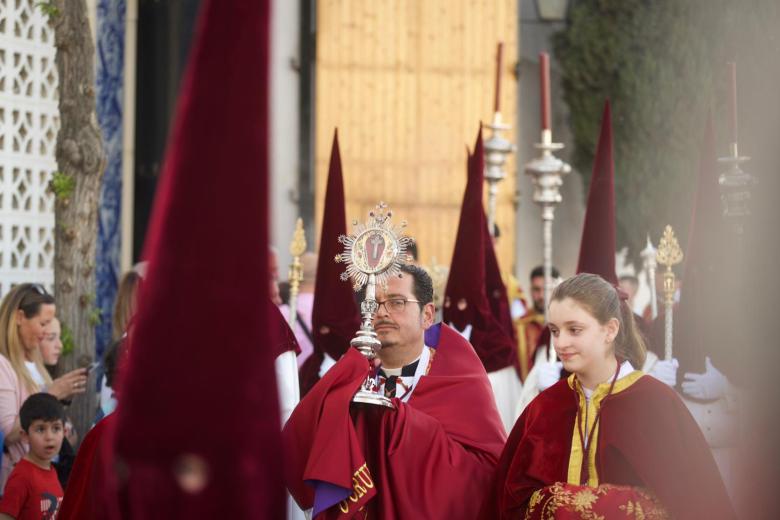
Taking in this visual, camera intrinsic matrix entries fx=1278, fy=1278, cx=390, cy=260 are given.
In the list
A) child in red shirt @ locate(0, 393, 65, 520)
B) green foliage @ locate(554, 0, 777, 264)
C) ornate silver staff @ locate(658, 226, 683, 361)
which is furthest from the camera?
green foliage @ locate(554, 0, 777, 264)

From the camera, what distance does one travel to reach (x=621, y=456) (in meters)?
4.02

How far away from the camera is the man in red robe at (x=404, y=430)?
424 centimetres

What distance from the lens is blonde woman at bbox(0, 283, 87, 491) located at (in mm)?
6301

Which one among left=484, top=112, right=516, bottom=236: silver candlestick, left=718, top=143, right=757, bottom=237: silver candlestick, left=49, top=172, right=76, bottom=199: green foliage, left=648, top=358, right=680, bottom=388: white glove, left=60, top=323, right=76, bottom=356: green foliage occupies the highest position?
left=484, top=112, right=516, bottom=236: silver candlestick

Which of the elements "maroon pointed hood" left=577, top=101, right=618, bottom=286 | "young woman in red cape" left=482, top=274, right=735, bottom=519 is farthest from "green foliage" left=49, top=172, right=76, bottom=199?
"young woman in red cape" left=482, top=274, right=735, bottom=519

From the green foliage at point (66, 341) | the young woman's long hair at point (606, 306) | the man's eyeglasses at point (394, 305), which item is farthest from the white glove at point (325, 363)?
the young woman's long hair at point (606, 306)

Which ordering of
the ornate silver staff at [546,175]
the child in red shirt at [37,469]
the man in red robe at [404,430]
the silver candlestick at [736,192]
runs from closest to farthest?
the man in red robe at [404,430]
the child in red shirt at [37,469]
the silver candlestick at [736,192]
the ornate silver staff at [546,175]

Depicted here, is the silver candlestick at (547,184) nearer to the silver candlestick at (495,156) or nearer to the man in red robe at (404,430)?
the silver candlestick at (495,156)

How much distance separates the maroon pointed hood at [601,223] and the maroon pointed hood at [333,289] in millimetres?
1137

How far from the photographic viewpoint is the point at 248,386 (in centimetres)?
214

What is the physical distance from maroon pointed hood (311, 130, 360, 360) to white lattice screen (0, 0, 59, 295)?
3.05 metres

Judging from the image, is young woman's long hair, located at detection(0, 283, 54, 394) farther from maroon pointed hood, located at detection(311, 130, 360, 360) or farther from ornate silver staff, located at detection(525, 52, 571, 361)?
ornate silver staff, located at detection(525, 52, 571, 361)

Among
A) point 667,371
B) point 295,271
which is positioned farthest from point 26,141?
point 667,371

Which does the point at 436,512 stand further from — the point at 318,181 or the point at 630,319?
the point at 318,181
